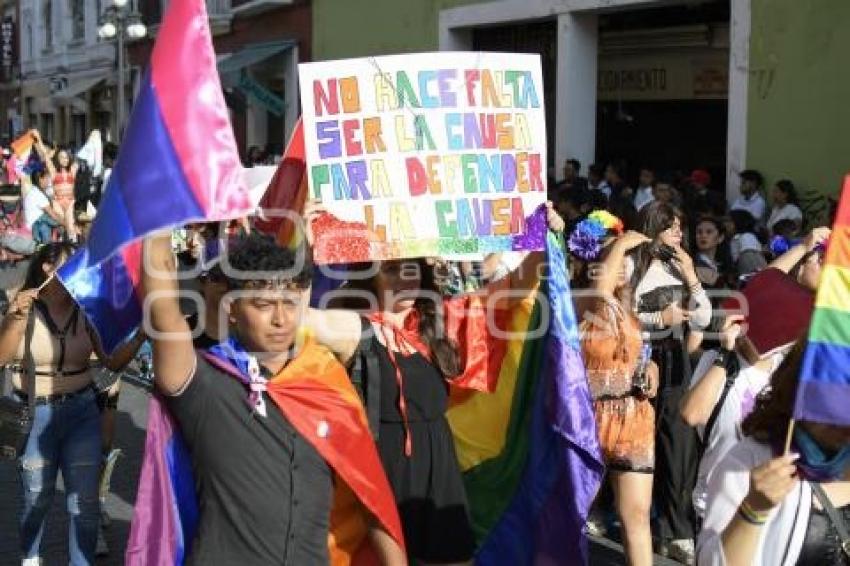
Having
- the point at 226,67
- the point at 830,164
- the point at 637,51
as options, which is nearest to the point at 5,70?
the point at 226,67

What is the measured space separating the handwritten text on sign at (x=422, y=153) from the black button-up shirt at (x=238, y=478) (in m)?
1.24

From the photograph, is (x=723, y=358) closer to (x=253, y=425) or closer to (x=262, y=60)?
(x=253, y=425)

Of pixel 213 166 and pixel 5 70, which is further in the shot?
pixel 5 70

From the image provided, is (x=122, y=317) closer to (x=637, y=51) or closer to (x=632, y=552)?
(x=632, y=552)

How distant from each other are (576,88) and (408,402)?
1050 centimetres

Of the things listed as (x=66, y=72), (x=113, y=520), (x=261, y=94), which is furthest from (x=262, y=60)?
(x=66, y=72)

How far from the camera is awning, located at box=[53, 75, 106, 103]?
3568cm

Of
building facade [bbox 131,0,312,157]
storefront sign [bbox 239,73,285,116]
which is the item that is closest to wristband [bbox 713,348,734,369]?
building facade [bbox 131,0,312,157]

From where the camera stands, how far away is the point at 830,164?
1058 cm

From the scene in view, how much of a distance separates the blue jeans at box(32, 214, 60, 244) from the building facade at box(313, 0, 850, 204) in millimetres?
5484

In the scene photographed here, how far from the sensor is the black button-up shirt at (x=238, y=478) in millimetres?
3232

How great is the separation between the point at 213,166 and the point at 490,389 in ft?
7.11

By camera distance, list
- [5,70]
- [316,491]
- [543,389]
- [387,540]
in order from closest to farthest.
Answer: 1. [316,491]
2. [387,540]
3. [543,389]
4. [5,70]

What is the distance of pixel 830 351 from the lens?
263 centimetres
